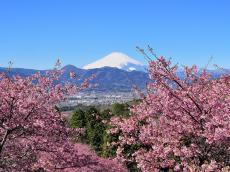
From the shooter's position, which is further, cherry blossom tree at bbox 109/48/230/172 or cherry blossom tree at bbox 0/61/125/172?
cherry blossom tree at bbox 0/61/125/172

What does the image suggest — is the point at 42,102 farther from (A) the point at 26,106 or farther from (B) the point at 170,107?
(B) the point at 170,107

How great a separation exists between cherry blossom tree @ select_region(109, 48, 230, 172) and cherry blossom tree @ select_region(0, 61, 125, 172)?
2871 mm

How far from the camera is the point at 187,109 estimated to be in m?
14.5

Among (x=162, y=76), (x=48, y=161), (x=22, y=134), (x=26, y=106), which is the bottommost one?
(x=48, y=161)

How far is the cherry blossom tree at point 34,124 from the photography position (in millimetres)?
15945

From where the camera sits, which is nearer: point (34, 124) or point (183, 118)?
point (183, 118)

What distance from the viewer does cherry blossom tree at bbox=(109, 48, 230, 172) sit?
13805mm

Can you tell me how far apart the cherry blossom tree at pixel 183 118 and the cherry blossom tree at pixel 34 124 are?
287cm

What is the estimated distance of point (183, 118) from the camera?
578 inches

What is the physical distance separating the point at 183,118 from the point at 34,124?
215 inches

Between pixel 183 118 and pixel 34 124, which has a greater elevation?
pixel 183 118

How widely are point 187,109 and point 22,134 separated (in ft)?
21.6

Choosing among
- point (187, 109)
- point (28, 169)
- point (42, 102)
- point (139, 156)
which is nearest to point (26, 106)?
point (42, 102)

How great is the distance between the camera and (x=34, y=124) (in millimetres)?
15836
